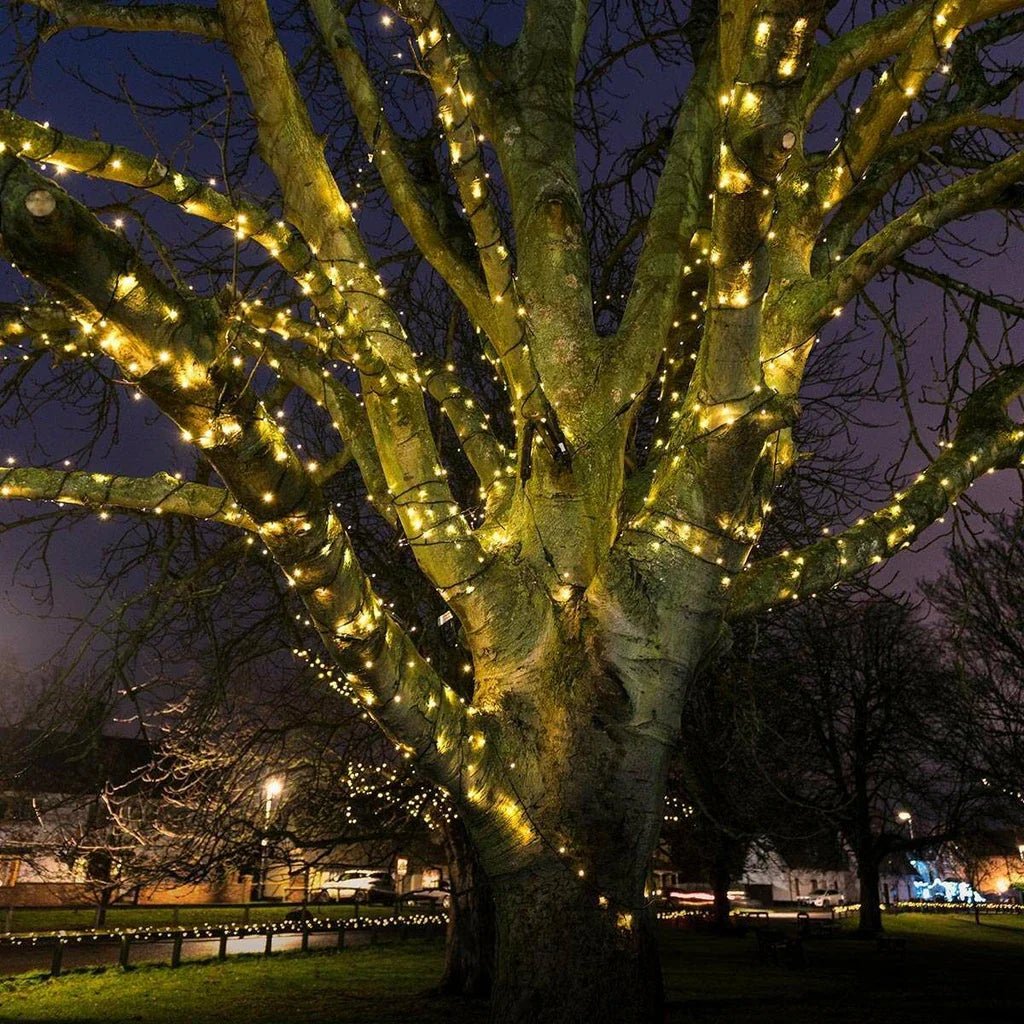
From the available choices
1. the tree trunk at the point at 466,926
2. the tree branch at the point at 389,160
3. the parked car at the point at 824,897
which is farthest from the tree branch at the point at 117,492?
the parked car at the point at 824,897

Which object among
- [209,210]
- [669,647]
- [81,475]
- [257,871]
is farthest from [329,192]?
[257,871]

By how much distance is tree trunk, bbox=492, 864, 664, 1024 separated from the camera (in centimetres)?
297

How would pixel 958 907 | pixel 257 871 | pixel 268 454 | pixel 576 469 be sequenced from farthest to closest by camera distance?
pixel 958 907 → pixel 257 871 → pixel 576 469 → pixel 268 454

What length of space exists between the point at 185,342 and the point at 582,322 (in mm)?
2591

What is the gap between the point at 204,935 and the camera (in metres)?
14.2

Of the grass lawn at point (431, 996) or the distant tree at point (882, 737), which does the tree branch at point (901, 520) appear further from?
the distant tree at point (882, 737)

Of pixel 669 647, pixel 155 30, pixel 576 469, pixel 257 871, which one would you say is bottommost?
pixel 257 871

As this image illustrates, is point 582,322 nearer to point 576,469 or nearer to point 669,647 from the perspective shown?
point 576,469

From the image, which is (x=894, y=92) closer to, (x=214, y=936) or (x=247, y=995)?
(x=247, y=995)

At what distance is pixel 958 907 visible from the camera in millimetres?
35438

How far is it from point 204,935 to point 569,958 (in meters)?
13.8

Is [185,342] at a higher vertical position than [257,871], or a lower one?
higher

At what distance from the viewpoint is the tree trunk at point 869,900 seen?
67.9 feet

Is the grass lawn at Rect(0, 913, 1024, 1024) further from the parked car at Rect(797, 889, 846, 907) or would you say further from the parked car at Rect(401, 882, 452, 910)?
the parked car at Rect(797, 889, 846, 907)
